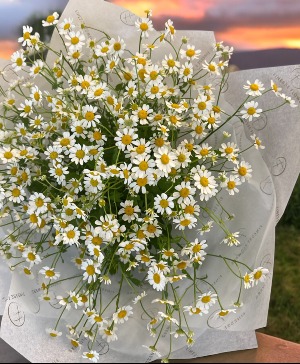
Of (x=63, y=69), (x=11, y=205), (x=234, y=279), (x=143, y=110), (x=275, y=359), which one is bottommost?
(x=275, y=359)

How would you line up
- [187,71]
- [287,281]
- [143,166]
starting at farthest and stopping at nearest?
[287,281]
[187,71]
[143,166]

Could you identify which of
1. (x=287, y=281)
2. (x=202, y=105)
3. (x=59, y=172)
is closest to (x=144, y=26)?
(x=202, y=105)

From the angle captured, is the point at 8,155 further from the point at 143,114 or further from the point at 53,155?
the point at 143,114

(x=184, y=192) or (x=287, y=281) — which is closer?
(x=184, y=192)

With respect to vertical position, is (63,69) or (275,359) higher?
(63,69)

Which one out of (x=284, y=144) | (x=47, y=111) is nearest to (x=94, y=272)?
(x=47, y=111)

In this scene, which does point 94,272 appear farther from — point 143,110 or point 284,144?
point 284,144

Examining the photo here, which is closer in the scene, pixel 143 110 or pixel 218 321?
pixel 143 110
